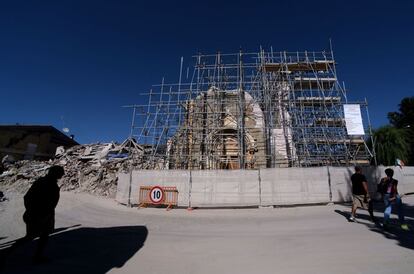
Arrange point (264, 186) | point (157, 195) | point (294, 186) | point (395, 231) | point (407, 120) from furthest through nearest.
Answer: point (407, 120) < point (157, 195) < point (264, 186) < point (294, 186) < point (395, 231)

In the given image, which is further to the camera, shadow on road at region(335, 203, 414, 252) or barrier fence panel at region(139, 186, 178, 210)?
barrier fence panel at region(139, 186, 178, 210)

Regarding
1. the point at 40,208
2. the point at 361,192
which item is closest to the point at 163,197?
the point at 361,192

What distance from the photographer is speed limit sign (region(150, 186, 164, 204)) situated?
13.6 m

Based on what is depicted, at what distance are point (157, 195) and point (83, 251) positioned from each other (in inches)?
296

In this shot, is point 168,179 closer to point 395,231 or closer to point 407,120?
point 395,231

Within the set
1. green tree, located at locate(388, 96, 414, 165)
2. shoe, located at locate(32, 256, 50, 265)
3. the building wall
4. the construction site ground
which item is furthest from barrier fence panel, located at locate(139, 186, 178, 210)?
green tree, located at locate(388, 96, 414, 165)

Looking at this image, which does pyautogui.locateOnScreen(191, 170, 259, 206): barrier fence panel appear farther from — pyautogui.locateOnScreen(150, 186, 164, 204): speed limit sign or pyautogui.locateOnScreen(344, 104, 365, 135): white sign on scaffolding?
pyautogui.locateOnScreen(344, 104, 365, 135): white sign on scaffolding

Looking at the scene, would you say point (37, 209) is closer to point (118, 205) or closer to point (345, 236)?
point (345, 236)

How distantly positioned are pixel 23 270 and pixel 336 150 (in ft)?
64.9

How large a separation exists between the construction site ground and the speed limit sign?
2.27 meters

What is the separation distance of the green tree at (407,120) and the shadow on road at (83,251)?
3760 centimetres

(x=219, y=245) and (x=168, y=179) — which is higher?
(x=168, y=179)

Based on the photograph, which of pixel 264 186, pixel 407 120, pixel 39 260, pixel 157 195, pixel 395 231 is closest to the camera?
pixel 39 260

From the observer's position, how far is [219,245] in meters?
6.63
